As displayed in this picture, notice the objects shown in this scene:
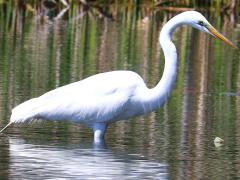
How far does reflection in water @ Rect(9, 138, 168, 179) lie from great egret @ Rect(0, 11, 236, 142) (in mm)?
406

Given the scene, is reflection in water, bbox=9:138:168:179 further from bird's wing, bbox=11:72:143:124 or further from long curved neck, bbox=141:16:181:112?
long curved neck, bbox=141:16:181:112

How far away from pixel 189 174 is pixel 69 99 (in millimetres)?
2050

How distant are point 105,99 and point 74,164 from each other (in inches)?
49.8

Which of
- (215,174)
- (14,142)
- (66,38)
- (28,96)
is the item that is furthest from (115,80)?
(66,38)

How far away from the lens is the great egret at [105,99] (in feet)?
34.9

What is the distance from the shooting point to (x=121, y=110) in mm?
10641

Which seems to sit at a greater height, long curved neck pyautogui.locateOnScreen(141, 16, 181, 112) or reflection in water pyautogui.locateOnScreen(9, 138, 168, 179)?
long curved neck pyautogui.locateOnScreen(141, 16, 181, 112)

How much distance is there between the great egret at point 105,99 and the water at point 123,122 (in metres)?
0.28

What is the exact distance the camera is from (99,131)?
10.8 m

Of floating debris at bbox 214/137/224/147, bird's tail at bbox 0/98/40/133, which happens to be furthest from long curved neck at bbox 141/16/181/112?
bird's tail at bbox 0/98/40/133

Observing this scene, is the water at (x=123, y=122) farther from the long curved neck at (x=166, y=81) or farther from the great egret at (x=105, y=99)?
the long curved neck at (x=166, y=81)

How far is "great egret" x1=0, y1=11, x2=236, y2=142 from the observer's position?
10.6 meters

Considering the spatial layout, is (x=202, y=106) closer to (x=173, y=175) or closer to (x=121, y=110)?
(x=121, y=110)

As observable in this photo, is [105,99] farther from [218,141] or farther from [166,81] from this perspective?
[218,141]
